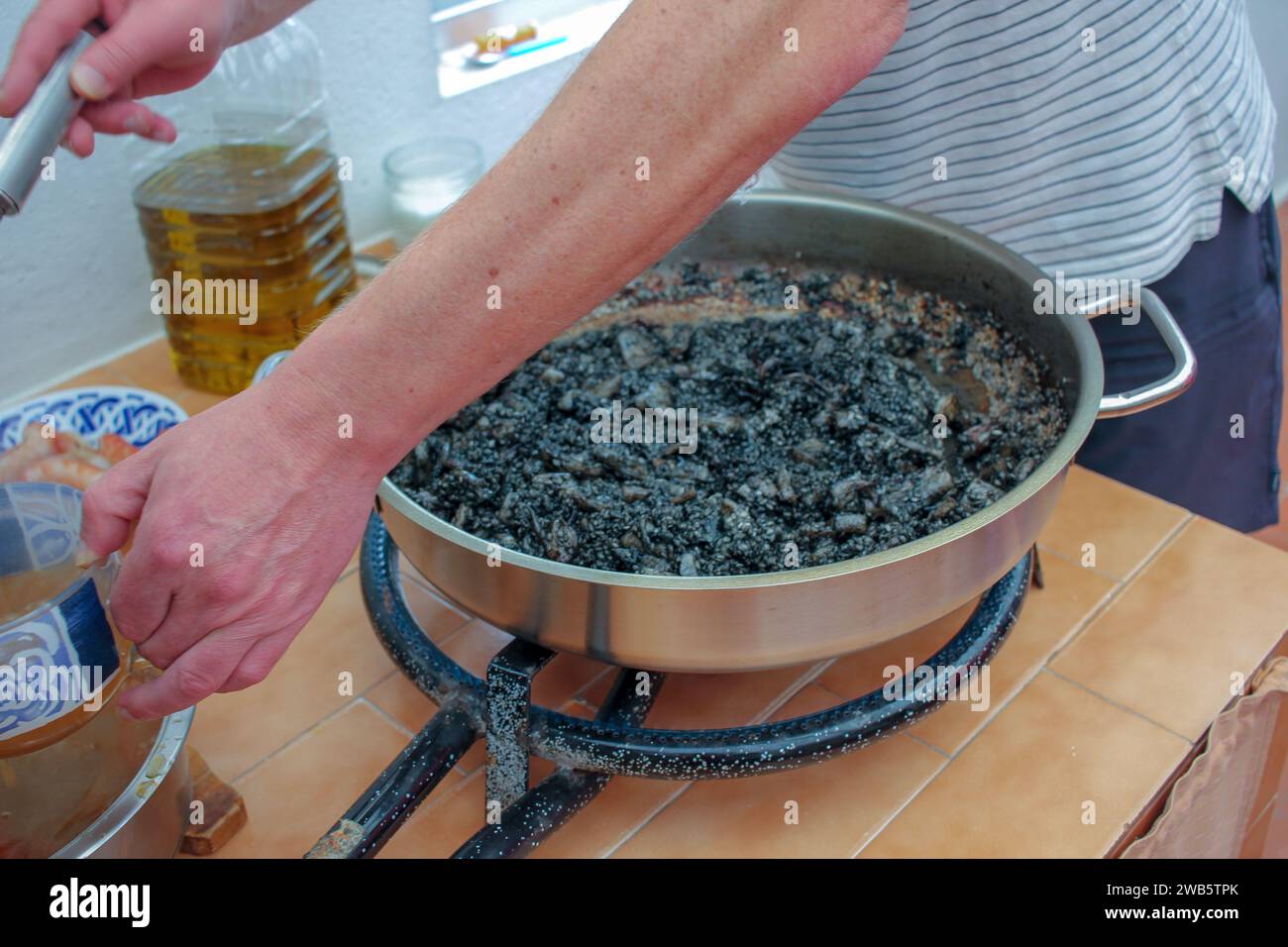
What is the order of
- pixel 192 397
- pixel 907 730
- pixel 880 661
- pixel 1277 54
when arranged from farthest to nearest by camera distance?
pixel 1277 54 → pixel 192 397 → pixel 880 661 → pixel 907 730

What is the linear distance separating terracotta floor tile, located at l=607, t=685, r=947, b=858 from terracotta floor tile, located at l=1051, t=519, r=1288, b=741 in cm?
18

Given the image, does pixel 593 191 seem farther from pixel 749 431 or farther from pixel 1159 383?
pixel 1159 383

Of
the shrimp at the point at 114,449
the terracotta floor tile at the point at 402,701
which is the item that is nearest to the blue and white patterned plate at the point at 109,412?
the shrimp at the point at 114,449

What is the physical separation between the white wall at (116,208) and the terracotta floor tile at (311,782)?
72cm

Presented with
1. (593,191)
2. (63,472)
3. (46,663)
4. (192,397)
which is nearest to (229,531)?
(46,663)

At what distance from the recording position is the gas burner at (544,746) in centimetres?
74

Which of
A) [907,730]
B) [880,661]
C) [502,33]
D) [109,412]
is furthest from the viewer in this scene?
[502,33]

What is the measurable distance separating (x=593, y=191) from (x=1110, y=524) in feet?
2.33

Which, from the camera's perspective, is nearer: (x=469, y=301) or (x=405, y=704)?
(x=469, y=301)

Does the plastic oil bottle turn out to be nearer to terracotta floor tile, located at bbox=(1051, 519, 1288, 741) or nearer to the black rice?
the black rice

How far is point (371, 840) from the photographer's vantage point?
0.72 meters

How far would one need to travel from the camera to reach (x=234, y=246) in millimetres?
1308

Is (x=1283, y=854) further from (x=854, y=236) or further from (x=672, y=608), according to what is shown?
(x=672, y=608)
